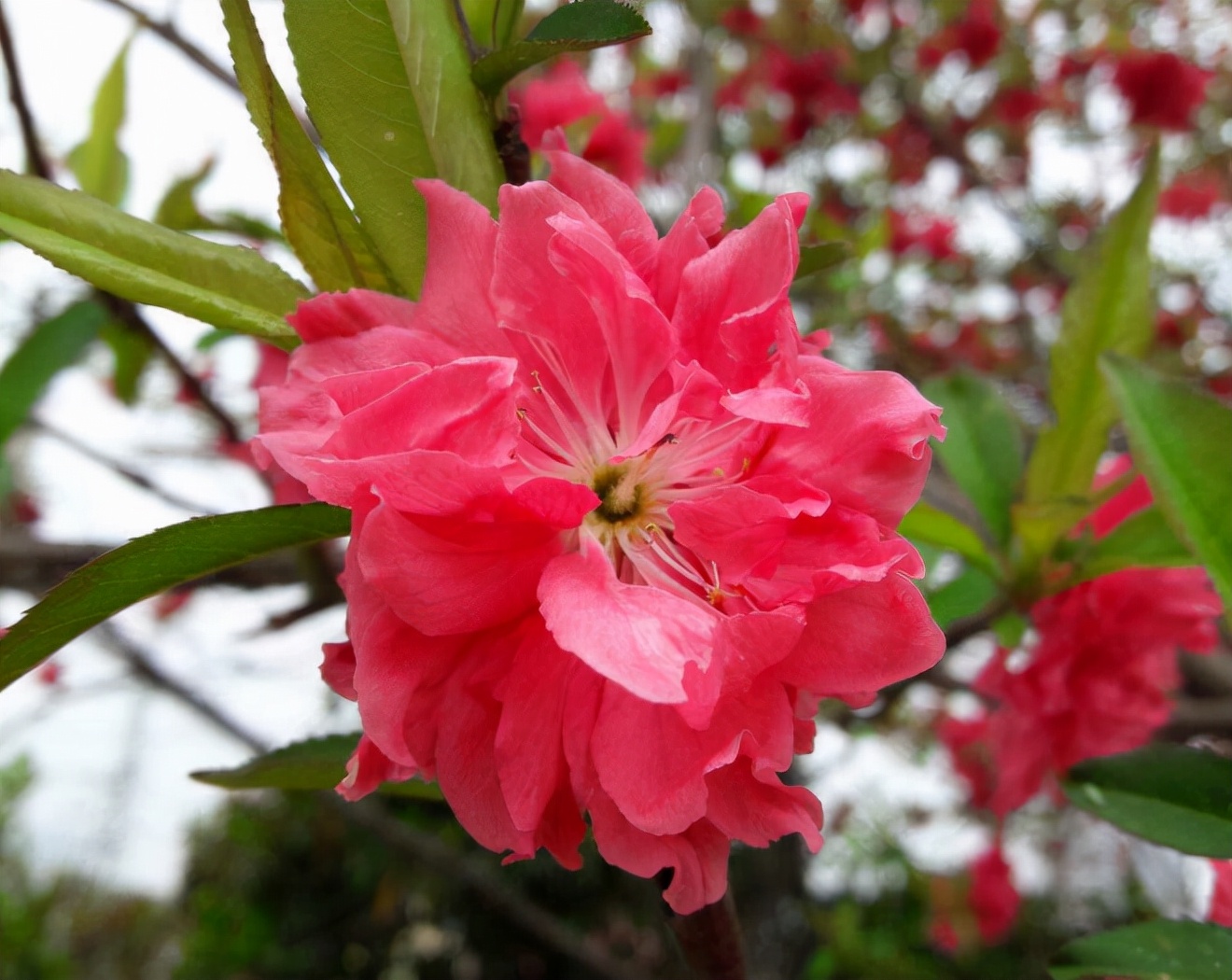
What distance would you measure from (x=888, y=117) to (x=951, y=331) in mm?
915

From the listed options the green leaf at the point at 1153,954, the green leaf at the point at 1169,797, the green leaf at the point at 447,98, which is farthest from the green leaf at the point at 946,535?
the green leaf at the point at 447,98

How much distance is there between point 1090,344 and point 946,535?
0.23 m

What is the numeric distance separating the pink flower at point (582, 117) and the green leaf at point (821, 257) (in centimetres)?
69

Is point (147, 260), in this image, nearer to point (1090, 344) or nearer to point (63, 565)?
point (1090, 344)

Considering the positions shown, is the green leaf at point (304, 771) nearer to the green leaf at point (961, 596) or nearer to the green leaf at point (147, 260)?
the green leaf at point (147, 260)

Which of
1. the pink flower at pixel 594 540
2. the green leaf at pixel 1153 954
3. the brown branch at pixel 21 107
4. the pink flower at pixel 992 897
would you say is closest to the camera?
the pink flower at pixel 594 540

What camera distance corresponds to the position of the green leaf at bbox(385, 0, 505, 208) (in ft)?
1.55

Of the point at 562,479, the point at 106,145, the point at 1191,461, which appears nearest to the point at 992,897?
the point at 1191,461

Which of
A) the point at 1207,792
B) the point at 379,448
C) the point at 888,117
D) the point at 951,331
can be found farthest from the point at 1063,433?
the point at 888,117

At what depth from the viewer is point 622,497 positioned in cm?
55

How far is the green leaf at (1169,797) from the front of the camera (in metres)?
0.59

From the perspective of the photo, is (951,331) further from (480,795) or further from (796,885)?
(480,795)

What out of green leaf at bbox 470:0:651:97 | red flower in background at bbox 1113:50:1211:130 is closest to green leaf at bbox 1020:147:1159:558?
green leaf at bbox 470:0:651:97

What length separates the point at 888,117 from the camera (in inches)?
134
